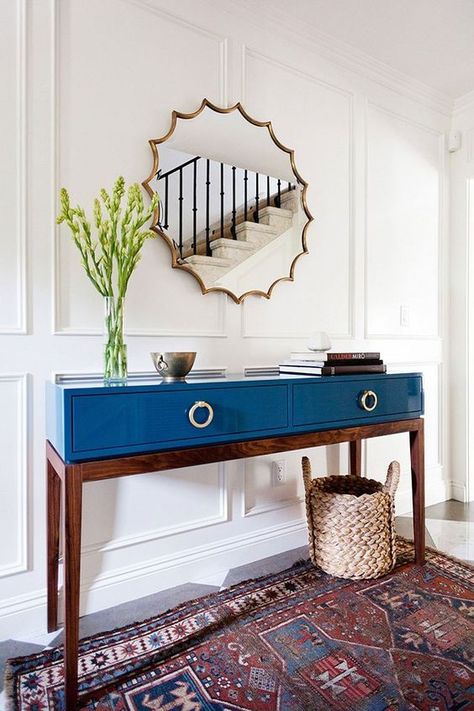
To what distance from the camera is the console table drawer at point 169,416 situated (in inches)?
49.6

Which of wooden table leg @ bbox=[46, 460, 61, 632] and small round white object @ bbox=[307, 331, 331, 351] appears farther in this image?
small round white object @ bbox=[307, 331, 331, 351]

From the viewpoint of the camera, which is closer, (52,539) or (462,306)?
(52,539)

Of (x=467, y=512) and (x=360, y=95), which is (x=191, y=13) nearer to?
(x=360, y=95)

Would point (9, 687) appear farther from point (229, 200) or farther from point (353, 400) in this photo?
point (229, 200)

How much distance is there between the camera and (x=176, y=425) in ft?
4.57

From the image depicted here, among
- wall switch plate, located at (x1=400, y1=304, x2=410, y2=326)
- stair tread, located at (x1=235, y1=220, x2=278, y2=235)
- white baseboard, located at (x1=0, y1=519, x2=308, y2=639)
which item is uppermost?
stair tread, located at (x1=235, y1=220, x2=278, y2=235)

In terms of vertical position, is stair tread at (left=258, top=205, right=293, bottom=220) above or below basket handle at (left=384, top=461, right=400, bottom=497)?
above

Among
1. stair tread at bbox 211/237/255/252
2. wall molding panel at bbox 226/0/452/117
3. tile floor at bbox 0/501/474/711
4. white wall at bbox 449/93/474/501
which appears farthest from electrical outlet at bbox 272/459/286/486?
wall molding panel at bbox 226/0/452/117

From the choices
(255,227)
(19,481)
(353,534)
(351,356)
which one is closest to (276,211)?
(255,227)

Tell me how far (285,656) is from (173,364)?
3.18 ft

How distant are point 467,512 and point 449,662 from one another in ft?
4.98

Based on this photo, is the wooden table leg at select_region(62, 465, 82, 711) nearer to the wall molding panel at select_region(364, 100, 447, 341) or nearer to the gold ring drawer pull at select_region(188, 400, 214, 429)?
the gold ring drawer pull at select_region(188, 400, 214, 429)

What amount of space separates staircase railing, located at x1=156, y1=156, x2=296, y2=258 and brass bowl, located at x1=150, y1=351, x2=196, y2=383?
562 millimetres

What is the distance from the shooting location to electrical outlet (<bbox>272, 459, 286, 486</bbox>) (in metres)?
2.20
